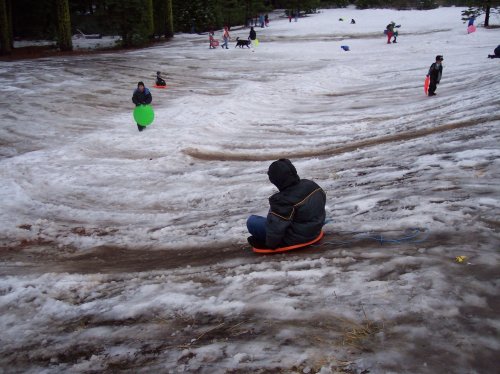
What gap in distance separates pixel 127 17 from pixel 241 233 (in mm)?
30432

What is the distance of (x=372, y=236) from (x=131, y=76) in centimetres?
1914

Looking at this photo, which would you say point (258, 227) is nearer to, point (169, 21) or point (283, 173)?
point (283, 173)

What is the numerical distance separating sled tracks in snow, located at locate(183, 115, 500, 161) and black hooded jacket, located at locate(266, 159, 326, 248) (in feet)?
19.1

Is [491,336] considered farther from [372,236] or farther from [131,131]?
[131,131]

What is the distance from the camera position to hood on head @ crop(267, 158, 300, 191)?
4.93 meters

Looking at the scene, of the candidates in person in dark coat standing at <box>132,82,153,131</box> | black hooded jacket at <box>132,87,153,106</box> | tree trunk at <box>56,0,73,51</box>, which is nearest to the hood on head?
person in dark coat standing at <box>132,82,153,131</box>

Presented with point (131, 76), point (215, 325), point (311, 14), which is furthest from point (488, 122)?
point (311, 14)

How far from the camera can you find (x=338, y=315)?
4016 millimetres

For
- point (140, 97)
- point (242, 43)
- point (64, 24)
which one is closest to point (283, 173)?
point (140, 97)

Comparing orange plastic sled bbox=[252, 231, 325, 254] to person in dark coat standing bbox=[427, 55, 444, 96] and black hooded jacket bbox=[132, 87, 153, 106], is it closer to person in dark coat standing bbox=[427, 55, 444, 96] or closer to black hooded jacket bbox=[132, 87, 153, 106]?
black hooded jacket bbox=[132, 87, 153, 106]

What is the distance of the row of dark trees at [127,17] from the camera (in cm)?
3042

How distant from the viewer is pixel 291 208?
511cm

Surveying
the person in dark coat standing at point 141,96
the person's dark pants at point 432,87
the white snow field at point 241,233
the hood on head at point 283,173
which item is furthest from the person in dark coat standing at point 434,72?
the hood on head at point 283,173

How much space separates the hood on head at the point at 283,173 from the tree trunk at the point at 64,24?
2839cm
